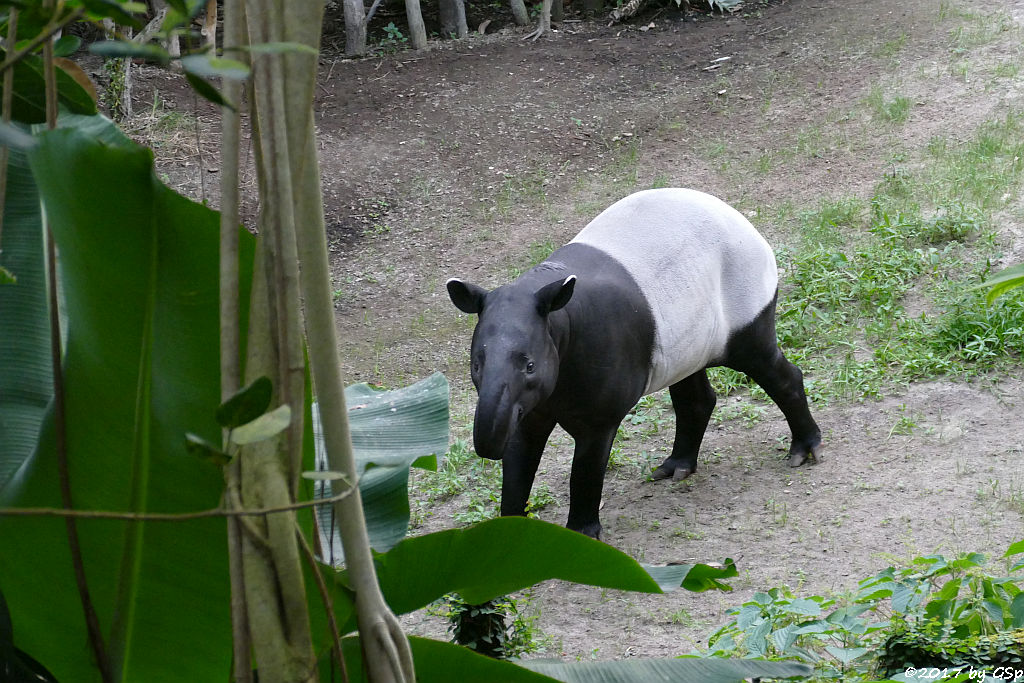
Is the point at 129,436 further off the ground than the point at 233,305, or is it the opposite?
the point at 233,305

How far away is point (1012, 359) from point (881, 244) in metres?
1.46

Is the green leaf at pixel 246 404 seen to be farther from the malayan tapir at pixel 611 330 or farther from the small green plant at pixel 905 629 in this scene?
the malayan tapir at pixel 611 330

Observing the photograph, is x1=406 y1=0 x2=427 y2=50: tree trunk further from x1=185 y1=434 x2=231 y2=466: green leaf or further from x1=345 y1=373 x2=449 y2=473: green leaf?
x1=185 y1=434 x2=231 y2=466: green leaf

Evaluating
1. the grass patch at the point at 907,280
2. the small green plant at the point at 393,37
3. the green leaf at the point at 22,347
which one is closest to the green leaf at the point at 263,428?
the green leaf at the point at 22,347

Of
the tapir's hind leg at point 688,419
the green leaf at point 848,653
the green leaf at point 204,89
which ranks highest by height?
the green leaf at point 204,89

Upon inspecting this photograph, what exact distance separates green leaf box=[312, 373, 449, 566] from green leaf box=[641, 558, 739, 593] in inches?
15.4

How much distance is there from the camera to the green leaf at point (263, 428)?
0.80 metres

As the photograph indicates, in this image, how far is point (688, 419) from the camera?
15.8 feet

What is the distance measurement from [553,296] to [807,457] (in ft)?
6.31

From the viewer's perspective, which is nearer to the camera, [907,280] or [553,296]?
[553,296]

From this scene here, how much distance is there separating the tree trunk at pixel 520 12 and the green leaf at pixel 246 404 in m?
11.3

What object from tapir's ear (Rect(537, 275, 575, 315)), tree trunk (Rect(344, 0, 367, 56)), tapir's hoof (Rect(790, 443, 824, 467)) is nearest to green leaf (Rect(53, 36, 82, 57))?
tapir's ear (Rect(537, 275, 575, 315))

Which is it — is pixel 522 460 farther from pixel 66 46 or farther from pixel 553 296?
pixel 66 46

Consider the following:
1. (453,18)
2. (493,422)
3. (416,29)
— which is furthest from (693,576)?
(453,18)
